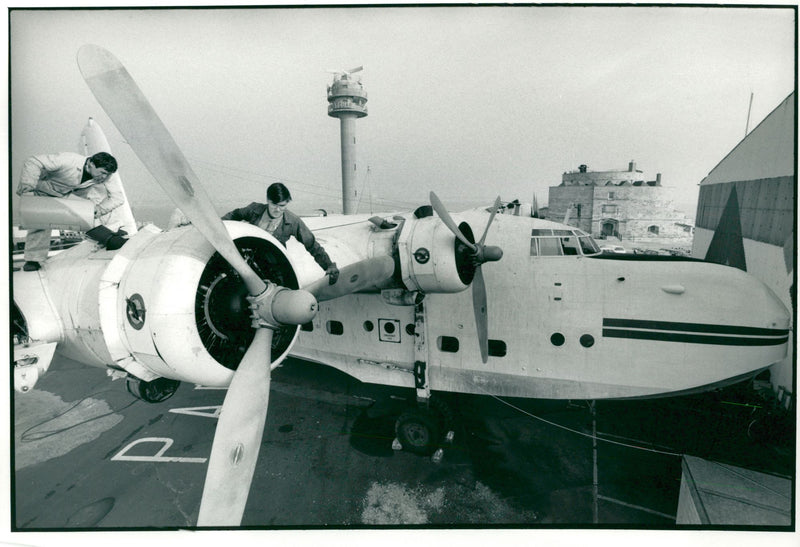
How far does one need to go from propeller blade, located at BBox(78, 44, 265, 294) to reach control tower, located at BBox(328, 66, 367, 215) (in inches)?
423

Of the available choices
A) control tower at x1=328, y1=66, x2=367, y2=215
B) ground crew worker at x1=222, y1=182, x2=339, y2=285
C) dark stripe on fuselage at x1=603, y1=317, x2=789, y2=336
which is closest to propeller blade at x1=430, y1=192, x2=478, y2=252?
ground crew worker at x1=222, y1=182, x2=339, y2=285

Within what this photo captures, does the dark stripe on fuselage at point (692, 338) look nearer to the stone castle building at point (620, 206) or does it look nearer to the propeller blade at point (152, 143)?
the propeller blade at point (152, 143)

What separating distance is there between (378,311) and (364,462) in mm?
2525

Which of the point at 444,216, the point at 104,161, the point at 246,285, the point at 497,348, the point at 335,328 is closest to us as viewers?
the point at 246,285

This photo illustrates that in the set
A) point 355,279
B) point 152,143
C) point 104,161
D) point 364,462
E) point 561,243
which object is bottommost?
point 364,462

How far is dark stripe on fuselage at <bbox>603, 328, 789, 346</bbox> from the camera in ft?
17.0

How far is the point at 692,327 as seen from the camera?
5414 millimetres

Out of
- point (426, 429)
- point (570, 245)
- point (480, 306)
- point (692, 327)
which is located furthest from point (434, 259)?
point (692, 327)

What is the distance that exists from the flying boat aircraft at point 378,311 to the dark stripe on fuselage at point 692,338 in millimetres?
18

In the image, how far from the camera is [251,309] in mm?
3500

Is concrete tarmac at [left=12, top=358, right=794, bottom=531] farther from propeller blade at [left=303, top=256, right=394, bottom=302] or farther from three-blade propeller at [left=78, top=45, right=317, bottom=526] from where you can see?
propeller blade at [left=303, top=256, right=394, bottom=302]

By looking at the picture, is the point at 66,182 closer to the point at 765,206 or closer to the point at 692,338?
the point at 692,338

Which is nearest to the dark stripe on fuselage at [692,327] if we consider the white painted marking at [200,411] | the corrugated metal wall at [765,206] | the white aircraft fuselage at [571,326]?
the white aircraft fuselage at [571,326]
